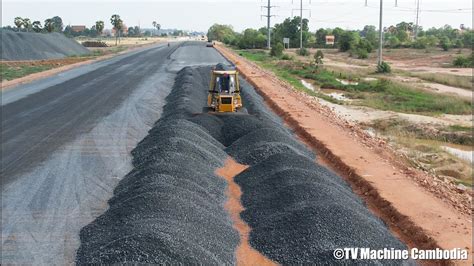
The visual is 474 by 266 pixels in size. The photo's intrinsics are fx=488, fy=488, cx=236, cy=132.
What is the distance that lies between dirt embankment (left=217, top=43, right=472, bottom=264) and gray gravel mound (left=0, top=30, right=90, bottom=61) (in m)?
53.3

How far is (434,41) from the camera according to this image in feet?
373

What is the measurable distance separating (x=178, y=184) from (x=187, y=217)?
78.0 inches

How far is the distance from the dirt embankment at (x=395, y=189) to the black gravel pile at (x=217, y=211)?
62cm

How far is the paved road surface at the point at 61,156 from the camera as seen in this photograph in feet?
34.3

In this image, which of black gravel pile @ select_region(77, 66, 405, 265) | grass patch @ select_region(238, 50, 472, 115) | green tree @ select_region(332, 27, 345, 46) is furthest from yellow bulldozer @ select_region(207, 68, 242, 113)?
green tree @ select_region(332, 27, 345, 46)

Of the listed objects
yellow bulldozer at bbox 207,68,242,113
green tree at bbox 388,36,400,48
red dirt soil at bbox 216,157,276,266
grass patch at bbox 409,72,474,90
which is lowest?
red dirt soil at bbox 216,157,276,266

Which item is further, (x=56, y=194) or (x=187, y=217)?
(x=56, y=194)

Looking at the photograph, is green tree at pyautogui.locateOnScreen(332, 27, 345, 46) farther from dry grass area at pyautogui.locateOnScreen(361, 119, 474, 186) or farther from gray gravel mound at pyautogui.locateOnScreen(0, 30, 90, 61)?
dry grass area at pyautogui.locateOnScreen(361, 119, 474, 186)

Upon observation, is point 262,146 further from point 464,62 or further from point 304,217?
point 464,62

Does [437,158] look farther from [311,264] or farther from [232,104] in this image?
[311,264]

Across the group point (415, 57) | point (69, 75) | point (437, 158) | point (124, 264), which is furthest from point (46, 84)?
point (415, 57)

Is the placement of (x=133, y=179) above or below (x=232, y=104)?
below

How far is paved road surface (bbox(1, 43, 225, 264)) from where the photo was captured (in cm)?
1045

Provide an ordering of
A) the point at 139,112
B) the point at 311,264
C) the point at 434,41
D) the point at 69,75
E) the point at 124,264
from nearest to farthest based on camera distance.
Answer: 1. the point at 124,264
2. the point at 311,264
3. the point at 139,112
4. the point at 69,75
5. the point at 434,41
